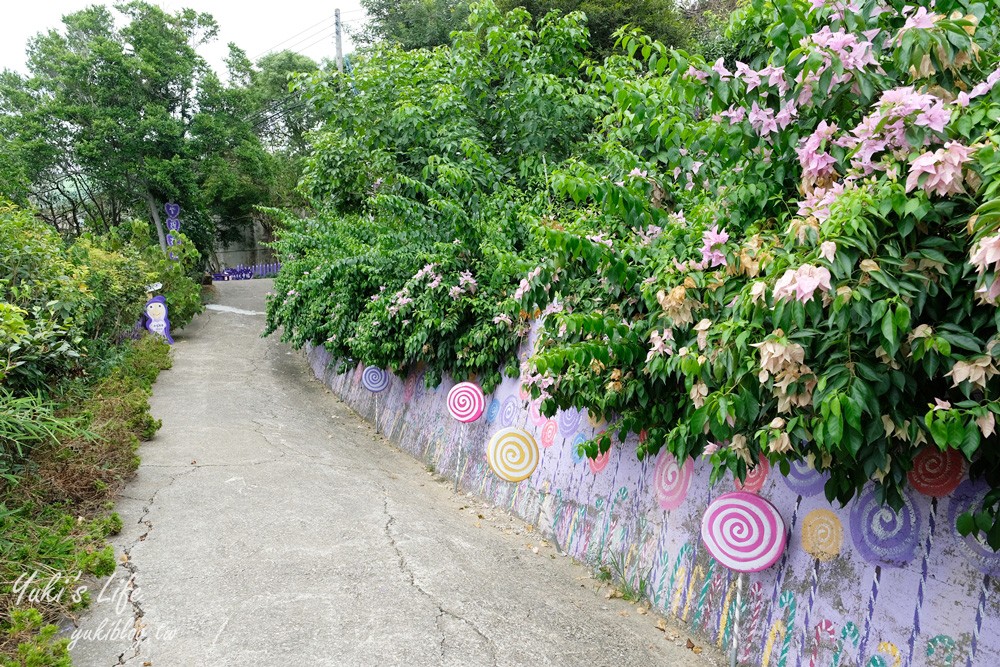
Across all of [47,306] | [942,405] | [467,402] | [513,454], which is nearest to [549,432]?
[513,454]

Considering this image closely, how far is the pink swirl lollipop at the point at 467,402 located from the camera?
6770mm

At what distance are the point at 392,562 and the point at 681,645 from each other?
2050 millimetres

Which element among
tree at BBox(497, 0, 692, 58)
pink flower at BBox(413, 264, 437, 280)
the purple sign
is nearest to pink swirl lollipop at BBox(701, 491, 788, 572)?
pink flower at BBox(413, 264, 437, 280)

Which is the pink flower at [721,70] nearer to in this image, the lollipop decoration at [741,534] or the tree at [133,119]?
the lollipop decoration at [741,534]

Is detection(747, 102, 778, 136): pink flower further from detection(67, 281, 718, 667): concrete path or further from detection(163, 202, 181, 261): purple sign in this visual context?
detection(163, 202, 181, 261): purple sign

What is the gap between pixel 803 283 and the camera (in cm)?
220

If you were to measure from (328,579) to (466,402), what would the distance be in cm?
274

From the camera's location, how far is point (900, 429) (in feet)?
7.93

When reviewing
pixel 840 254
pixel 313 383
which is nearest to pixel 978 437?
pixel 840 254

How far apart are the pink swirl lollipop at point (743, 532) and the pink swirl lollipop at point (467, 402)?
3.26 m

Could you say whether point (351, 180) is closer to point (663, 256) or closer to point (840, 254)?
point (663, 256)

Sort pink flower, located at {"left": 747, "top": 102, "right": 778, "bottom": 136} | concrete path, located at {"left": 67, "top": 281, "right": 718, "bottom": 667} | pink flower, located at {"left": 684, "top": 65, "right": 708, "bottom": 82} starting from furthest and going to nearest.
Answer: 1. concrete path, located at {"left": 67, "top": 281, "right": 718, "bottom": 667}
2. pink flower, located at {"left": 684, "top": 65, "right": 708, "bottom": 82}
3. pink flower, located at {"left": 747, "top": 102, "right": 778, "bottom": 136}

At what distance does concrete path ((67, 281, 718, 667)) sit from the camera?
143 inches

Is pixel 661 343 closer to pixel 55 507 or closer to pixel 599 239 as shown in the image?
pixel 599 239
